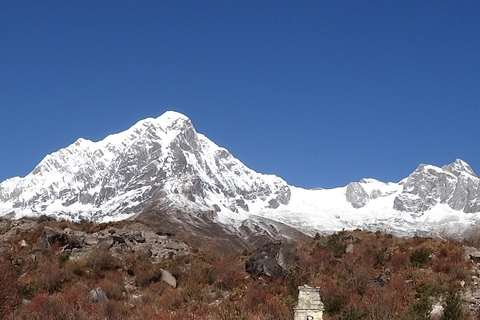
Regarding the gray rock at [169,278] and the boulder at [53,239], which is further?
the boulder at [53,239]

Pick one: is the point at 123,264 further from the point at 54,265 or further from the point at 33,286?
the point at 33,286

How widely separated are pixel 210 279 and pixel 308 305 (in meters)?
10.8

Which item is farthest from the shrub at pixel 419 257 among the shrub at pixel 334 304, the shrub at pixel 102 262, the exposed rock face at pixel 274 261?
the shrub at pixel 102 262

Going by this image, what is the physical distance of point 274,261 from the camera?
24.9 meters

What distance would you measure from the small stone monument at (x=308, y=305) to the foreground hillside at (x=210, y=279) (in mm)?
2596

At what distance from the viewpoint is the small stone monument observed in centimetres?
1428

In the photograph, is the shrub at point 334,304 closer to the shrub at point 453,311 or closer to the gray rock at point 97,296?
the shrub at point 453,311

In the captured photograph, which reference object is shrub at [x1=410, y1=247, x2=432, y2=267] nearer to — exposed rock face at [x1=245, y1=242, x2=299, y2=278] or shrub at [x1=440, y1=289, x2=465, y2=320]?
exposed rock face at [x1=245, y1=242, x2=299, y2=278]

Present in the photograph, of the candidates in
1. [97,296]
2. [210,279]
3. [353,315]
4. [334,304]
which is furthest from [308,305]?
[210,279]

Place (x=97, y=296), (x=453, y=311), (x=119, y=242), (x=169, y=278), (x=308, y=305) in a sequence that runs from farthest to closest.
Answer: (x=119, y=242) → (x=169, y=278) → (x=97, y=296) → (x=453, y=311) → (x=308, y=305)

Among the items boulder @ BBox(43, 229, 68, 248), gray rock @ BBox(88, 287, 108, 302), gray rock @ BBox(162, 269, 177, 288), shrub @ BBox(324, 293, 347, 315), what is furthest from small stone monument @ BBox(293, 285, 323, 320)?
boulder @ BBox(43, 229, 68, 248)

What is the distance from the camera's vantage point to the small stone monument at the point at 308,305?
14.3 metres

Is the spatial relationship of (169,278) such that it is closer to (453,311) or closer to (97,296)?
(97,296)

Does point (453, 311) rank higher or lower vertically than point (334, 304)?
lower
